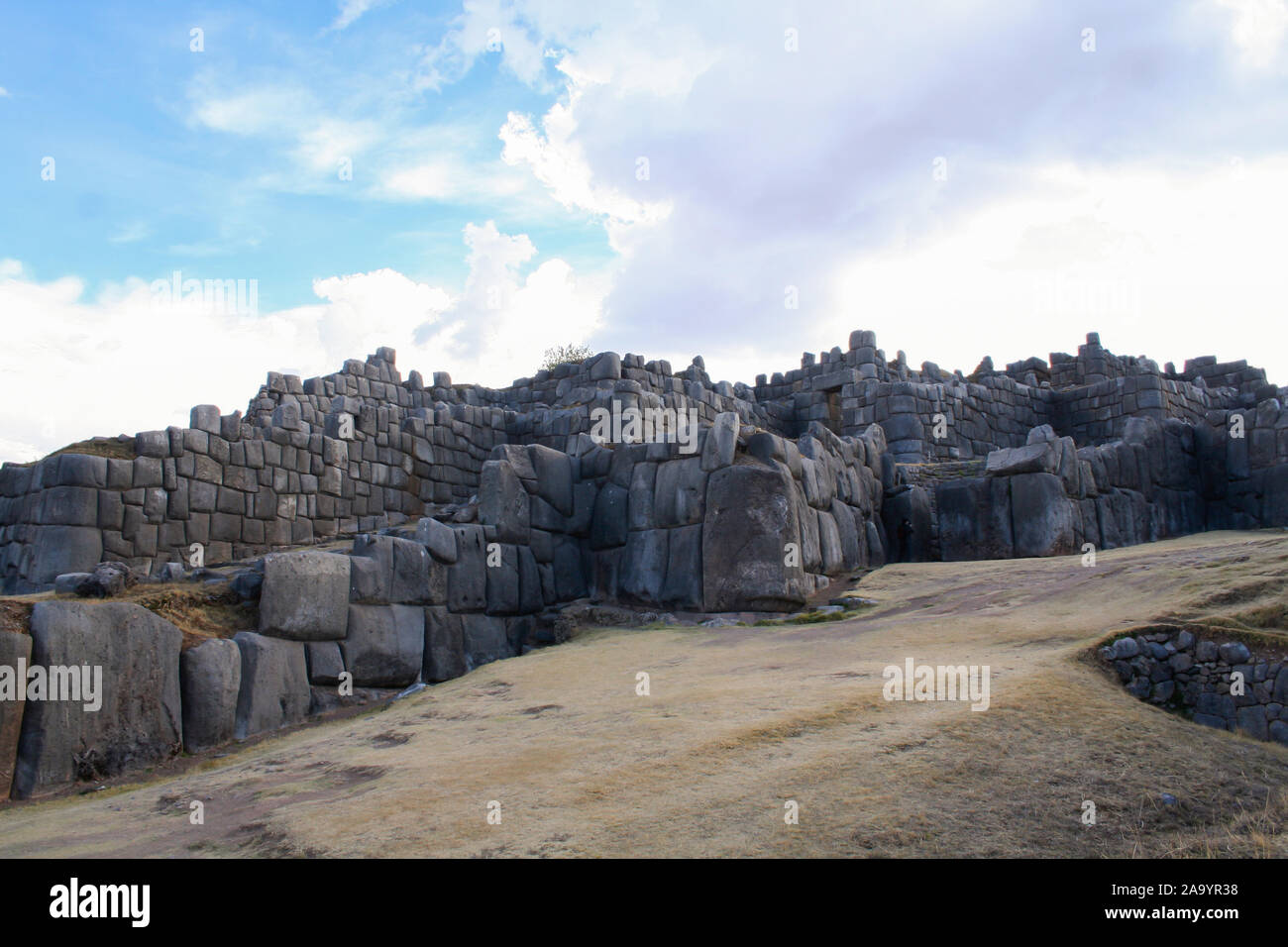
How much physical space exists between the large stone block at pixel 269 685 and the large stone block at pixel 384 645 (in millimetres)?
775

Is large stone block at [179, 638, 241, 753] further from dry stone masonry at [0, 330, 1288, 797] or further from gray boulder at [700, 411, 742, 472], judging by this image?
gray boulder at [700, 411, 742, 472]

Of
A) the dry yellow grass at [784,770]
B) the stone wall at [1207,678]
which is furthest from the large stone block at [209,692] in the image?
the stone wall at [1207,678]

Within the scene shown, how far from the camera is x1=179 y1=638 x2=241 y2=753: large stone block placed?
910cm

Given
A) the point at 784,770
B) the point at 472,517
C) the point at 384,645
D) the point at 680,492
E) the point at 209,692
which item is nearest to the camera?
the point at 784,770

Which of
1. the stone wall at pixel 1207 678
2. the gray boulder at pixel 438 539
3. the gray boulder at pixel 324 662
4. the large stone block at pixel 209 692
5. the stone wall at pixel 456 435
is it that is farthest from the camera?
the stone wall at pixel 456 435

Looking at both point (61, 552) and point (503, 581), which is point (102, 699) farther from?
point (61, 552)

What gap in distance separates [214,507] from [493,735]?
987 cm

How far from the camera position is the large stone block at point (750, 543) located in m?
13.2

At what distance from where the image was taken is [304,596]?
10883 mm

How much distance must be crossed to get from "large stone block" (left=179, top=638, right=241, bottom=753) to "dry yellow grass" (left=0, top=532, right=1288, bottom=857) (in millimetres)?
502

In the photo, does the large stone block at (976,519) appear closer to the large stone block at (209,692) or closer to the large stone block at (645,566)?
the large stone block at (645,566)

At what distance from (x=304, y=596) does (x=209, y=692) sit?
5.88ft

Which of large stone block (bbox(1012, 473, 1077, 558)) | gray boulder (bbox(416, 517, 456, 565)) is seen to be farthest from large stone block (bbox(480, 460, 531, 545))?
large stone block (bbox(1012, 473, 1077, 558))

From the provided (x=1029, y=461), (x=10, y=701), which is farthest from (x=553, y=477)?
(x=10, y=701)
